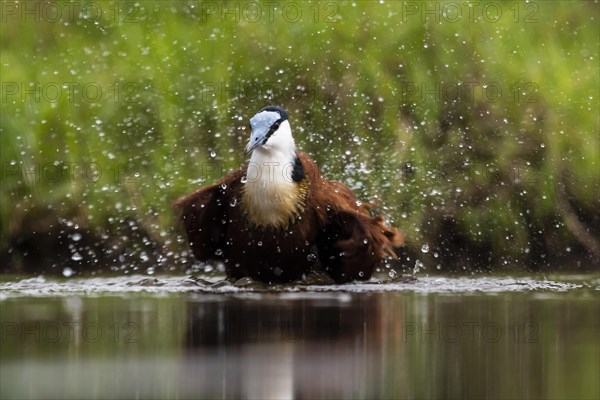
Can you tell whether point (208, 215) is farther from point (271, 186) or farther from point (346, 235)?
point (346, 235)

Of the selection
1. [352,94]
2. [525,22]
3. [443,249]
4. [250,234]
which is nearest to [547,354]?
[250,234]

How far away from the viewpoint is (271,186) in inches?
359

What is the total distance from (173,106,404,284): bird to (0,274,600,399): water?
179mm

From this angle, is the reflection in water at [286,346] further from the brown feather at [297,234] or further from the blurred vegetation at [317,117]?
the blurred vegetation at [317,117]

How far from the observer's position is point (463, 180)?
11.1m

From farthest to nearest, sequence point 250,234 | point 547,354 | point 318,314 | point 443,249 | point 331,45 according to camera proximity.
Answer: point 331,45
point 443,249
point 250,234
point 318,314
point 547,354

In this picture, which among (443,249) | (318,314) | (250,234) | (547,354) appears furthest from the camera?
(443,249)

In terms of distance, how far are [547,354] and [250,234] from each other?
2965 millimetres

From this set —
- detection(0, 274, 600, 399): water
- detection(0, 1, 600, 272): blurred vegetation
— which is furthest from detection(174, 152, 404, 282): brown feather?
detection(0, 1, 600, 272): blurred vegetation

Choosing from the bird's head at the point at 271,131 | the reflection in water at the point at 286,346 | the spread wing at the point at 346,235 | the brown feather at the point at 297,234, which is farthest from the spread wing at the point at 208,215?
the reflection in water at the point at 286,346

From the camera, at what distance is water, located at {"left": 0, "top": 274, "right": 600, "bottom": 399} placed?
19.0ft

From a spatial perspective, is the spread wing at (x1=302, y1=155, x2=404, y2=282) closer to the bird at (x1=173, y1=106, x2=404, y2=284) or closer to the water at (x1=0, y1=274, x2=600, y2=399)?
the bird at (x1=173, y1=106, x2=404, y2=284)

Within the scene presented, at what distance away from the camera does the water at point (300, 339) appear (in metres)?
5.78

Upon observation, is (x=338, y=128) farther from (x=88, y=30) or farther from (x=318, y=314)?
(x=318, y=314)
